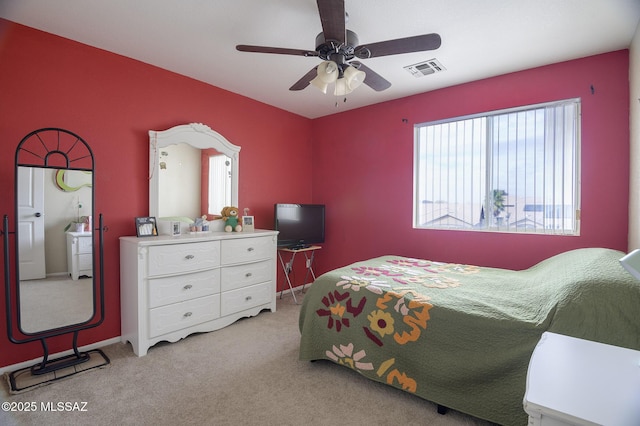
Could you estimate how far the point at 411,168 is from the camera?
369 centimetres

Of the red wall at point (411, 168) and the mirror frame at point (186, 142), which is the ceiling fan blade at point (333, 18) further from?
the red wall at point (411, 168)

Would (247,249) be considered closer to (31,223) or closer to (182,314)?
(182,314)

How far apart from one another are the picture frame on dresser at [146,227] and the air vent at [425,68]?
2856 millimetres

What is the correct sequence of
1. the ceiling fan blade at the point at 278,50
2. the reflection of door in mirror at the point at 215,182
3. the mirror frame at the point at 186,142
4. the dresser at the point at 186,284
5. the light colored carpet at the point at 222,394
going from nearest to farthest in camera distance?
1. the light colored carpet at the point at 222,394
2. the ceiling fan blade at the point at 278,50
3. the dresser at the point at 186,284
4. the mirror frame at the point at 186,142
5. the reflection of door in mirror at the point at 215,182

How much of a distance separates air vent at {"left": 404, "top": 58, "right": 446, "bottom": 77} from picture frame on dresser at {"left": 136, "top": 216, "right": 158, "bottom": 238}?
2856mm

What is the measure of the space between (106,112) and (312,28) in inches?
76.4

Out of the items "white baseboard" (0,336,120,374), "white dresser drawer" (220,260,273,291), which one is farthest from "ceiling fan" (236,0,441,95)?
"white baseboard" (0,336,120,374)

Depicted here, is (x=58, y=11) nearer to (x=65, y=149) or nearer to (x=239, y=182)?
(x=65, y=149)

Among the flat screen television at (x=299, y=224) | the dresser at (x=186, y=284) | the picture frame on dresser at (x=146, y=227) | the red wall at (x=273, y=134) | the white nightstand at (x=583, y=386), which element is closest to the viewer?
the white nightstand at (x=583, y=386)

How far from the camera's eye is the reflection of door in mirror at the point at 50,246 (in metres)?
2.20

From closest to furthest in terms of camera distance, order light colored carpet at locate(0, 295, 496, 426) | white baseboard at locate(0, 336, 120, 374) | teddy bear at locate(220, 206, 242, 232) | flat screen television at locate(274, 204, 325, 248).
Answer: light colored carpet at locate(0, 295, 496, 426) < white baseboard at locate(0, 336, 120, 374) < teddy bear at locate(220, 206, 242, 232) < flat screen television at locate(274, 204, 325, 248)

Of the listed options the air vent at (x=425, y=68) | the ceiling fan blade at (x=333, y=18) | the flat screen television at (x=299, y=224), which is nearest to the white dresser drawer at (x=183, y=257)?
the flat screen television at (x=299, y=224)

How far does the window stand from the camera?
2.78 metres

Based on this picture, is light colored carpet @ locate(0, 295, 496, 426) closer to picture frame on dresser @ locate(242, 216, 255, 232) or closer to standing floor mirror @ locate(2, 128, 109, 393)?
standing floor mirror @ locate(2, 128, 109, 393)
